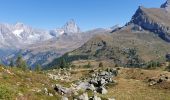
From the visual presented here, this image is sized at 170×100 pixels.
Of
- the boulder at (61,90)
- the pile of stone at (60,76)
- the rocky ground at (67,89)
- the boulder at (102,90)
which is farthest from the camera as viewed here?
the pile of stone at (60,76)

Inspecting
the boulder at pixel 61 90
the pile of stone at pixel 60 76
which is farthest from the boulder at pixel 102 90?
the pile of stone at pixel 60 76

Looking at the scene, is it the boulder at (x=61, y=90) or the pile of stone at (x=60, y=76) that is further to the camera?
the pile of stone at (x=60, y=76)

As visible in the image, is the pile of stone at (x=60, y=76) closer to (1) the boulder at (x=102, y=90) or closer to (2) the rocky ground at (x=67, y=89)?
(2) the rocky ground at (x=67, y=89)

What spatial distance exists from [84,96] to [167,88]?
3435 cm

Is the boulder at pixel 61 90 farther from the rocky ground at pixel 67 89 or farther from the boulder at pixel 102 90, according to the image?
the boulder at pixel 102 90

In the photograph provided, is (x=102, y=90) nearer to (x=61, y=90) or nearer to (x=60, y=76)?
(x=61, y=90)

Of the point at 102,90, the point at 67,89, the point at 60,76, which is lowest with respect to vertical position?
the point at 60,76

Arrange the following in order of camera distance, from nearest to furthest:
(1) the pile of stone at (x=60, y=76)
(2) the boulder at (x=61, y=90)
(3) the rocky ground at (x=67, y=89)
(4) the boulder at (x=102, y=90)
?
1. (3) the rocky ground at (x=67, y=89)
2. (2) the boulder at (x=61, y=90)
3. (4) the boulder at (x=102, y=90)
4. (1) the pile of stone at (x=60, y=76)

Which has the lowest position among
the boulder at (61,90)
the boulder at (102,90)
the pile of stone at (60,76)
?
the pile of stone at (60,76)

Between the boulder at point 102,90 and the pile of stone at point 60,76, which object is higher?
the boulder at point 102,90

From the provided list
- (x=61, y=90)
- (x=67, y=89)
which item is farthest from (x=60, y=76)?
(x=61, y=90)

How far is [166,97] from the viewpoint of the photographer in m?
72.7

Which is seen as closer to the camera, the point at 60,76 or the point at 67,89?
the point at 67,89

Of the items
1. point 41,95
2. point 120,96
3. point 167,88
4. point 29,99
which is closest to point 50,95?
point 41,95
